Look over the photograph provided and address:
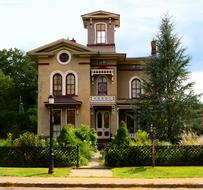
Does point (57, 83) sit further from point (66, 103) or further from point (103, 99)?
point (103, 99)

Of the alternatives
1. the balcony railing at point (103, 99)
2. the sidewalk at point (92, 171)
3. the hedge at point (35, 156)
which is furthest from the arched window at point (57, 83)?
the hedge at point (35, 156)

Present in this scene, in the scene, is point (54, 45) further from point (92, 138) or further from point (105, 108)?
point (92, 138)

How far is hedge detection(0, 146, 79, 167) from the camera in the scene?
83.6ft

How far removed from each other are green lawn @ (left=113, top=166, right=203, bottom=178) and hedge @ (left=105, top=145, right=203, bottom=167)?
1.03 metres

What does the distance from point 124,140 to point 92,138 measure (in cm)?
855

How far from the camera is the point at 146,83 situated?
37.8m

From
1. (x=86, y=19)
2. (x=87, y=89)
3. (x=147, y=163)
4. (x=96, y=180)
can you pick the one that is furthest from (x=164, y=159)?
(x=86, y=19)

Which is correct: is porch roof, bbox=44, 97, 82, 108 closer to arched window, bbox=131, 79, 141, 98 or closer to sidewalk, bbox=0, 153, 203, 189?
arched window, bbox=131, 79, 141, 98

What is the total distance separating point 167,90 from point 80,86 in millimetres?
9170

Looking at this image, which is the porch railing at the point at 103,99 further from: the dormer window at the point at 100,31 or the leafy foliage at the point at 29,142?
the leafy foliage at the point at 29,142

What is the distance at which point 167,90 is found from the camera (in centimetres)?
3716

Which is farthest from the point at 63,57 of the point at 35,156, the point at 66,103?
the point at 35,156

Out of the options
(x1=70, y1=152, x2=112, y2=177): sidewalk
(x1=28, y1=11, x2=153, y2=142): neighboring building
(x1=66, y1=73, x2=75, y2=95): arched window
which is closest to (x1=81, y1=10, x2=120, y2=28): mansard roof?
(x1=28, y1=11, x2=153, y2=142): neighboring building

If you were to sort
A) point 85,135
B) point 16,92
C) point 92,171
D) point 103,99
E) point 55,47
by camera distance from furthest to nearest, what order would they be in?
point 16,92 < point 55,47 < point 103,99 < point 85,135 < point 92,171
